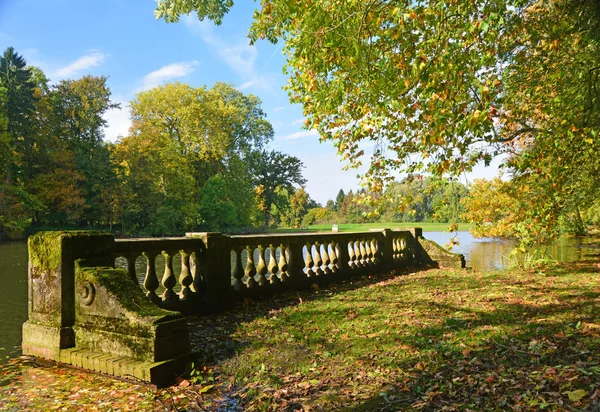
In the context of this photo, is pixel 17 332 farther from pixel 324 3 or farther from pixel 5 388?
pixel 324 3

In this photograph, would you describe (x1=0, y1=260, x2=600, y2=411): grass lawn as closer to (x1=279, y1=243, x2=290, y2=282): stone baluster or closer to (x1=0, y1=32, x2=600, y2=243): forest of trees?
(x1=279, y1=243, x2=290, y2=282): stone baluster

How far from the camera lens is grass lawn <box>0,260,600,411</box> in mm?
3359

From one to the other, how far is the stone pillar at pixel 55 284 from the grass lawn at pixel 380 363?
1.12 feet

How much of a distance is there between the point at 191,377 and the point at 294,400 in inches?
49.5

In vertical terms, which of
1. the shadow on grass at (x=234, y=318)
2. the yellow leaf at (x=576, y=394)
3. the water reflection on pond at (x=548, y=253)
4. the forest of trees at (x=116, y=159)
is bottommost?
the water reflection on pond at (x=548, y=253)

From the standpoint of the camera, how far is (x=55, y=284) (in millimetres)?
4902

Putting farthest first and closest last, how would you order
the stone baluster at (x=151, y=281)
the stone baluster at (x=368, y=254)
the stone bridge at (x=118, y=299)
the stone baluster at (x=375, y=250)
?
the stone baluster at (x=375, y=250) < the stone baluster at (x=368, y=254) < the stone baluster at (x=151, y=281) < the stone bridge at (x=118, y=299)

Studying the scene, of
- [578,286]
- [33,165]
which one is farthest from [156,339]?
[33,165]

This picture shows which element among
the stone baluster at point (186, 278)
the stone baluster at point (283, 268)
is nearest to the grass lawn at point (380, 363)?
the stone baluster at point (186, 278)

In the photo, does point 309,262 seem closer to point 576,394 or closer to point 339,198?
point 576,394

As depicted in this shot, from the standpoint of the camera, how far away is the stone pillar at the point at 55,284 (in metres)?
4.86

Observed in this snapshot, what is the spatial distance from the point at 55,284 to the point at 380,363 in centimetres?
387

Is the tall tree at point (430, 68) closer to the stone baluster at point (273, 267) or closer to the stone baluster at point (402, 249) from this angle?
the stone baluster at point (273, 267)

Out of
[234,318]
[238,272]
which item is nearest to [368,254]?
[238,272]
